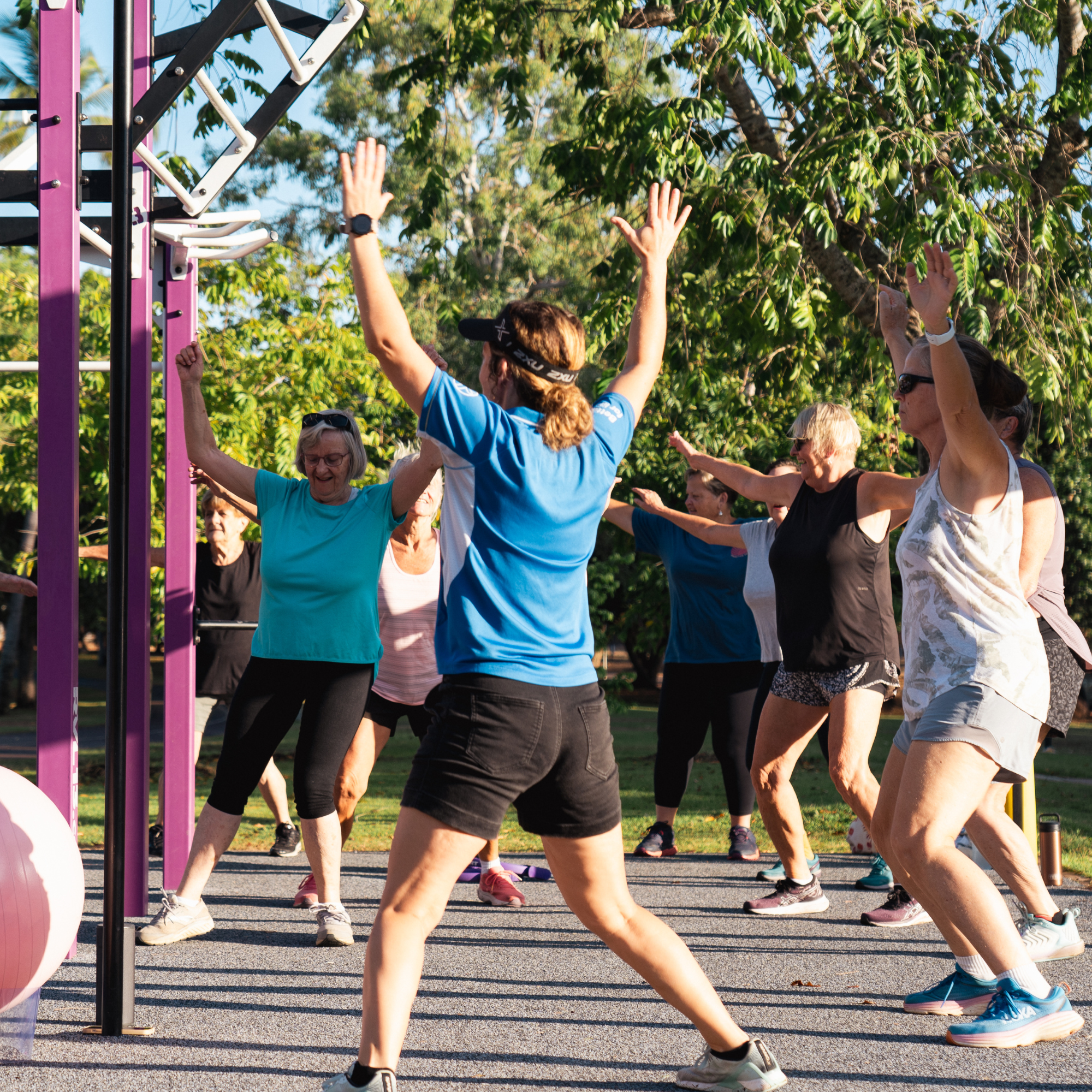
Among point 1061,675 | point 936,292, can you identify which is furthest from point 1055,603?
point 936,292

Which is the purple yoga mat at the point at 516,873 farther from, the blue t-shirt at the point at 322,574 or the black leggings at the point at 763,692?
the blue t-shirt at the point at 322,574

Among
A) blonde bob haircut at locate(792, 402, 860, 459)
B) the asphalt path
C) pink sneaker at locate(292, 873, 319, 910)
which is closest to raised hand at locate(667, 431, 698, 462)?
blonde bob haircut at locate(792, 402, 860, 459)

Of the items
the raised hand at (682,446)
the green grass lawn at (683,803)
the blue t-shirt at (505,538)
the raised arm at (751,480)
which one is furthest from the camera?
the green grass lawn at (683,803)

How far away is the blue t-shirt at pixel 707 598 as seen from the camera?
6844 mm

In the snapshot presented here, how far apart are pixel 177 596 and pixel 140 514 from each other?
0.59 m

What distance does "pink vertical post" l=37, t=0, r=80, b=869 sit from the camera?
13.7ft

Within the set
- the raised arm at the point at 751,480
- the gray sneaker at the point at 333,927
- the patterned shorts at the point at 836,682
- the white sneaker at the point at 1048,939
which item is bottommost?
the gray sneaker at the point at 333,927

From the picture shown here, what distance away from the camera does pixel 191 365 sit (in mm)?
4301

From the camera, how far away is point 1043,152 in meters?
9.73

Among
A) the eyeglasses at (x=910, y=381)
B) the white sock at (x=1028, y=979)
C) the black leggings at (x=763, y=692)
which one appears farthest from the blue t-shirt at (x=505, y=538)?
the black leggings at (x=763, y=692)

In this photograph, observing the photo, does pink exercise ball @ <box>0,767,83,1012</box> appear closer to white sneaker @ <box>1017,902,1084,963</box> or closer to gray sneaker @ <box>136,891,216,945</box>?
gray sneaker @ <box>136,891,216,945</box>

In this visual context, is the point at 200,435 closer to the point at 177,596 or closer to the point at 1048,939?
the point at 177,596

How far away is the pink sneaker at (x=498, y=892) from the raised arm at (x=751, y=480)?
202 cm

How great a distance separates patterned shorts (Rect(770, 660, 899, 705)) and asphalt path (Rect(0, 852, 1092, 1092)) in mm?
942
